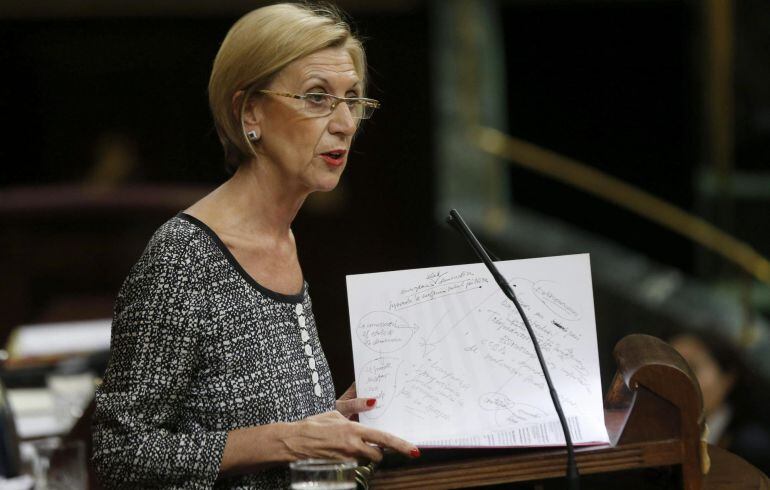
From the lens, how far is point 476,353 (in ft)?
5.51

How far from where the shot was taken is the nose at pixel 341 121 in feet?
5.75

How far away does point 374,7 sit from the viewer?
277 inches

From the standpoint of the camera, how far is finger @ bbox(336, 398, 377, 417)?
1646 mm

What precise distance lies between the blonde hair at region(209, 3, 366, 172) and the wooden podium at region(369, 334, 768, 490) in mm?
569

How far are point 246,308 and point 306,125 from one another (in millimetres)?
300

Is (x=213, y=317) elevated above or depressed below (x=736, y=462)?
above

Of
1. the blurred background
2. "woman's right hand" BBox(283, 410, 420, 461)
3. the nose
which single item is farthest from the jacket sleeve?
the blurred background


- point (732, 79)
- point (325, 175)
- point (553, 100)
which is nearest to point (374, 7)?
point (553, 100)

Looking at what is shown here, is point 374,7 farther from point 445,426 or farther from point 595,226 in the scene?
point 445,426

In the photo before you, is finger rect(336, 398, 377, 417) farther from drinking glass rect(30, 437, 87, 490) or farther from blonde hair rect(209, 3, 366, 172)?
drinking glass rect(30, 437, 87, 490)

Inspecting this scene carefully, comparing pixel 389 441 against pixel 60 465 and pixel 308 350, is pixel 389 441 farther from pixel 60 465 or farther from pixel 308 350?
pixel 60 465

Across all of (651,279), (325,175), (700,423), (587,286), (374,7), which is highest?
(374,7)

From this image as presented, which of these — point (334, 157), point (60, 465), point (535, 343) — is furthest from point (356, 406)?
point (60, 465)

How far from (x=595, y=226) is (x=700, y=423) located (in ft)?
18.8
